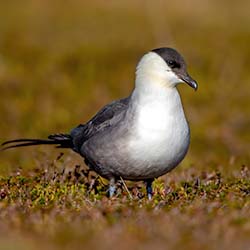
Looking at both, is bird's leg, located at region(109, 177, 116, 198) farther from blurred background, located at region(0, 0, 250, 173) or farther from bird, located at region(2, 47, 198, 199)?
blurred background, located at region(0, 0, 250, 173)

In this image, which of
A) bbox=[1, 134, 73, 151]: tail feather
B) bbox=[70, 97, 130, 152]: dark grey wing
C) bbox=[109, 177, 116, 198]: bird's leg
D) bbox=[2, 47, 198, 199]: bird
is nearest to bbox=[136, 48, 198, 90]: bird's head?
bbox=[2, 47, 198, 199]: bird

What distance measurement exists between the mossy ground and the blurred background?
0.03 metres

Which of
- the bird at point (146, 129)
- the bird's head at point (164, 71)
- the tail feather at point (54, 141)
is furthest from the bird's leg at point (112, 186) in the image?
the tail feather at point (54, 141)

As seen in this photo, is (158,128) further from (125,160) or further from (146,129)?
(125,160)

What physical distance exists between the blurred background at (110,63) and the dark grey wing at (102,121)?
1.65ft

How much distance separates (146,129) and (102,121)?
654mm

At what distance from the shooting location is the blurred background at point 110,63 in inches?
469

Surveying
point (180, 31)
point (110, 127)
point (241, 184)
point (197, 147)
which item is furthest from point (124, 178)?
point (180, 31)

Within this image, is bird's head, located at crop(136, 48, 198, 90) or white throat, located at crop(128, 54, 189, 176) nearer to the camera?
white throat, located at crop(128, 54, 189, 176)

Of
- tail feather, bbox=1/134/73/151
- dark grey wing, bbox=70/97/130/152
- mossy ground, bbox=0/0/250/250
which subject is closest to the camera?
mossy ground, bbox=0/0/250/250

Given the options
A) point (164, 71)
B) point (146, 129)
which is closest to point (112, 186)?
point (146, 129)

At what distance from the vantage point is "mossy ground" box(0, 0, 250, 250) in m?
4.60

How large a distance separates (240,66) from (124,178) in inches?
371

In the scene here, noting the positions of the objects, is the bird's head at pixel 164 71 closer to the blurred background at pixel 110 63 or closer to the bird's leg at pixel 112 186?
the bird's leg at pixel 112 186
